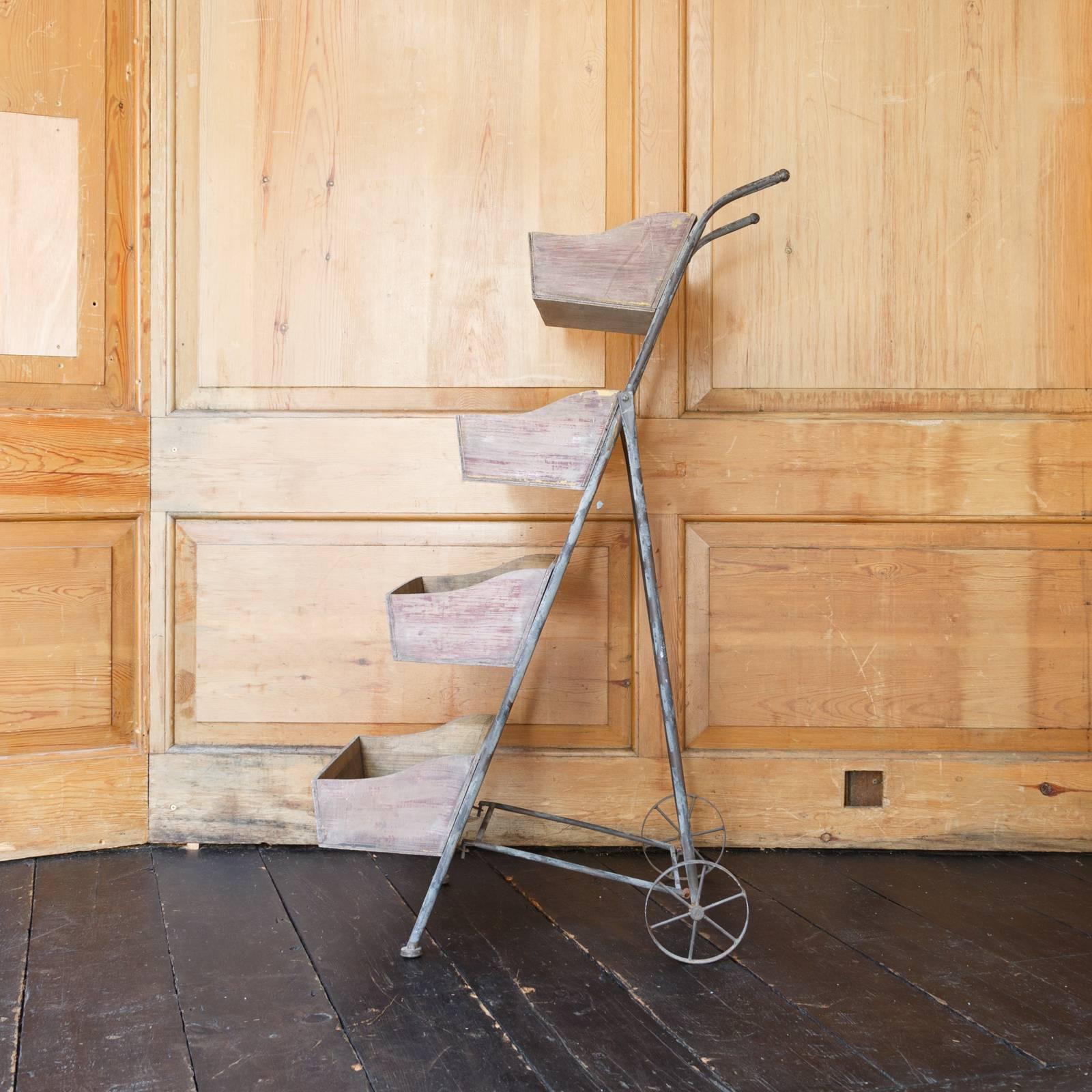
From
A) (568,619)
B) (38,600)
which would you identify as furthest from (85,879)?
(568,619)

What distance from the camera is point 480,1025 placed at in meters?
1.49

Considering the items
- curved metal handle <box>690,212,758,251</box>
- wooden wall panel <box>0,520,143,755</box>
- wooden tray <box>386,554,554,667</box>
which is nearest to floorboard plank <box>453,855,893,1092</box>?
wooden tray <box>386,554,554,667</box>

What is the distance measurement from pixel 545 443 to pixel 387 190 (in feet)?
3.04

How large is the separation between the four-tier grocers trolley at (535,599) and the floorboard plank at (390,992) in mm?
86

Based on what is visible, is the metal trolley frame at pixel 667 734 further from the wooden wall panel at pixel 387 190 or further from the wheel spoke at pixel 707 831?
the wooden wall panel at pixel 387 190

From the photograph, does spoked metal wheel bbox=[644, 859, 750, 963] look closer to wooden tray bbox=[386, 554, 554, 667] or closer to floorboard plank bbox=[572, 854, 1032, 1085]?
floorboard plank bbox=[572, 854, 1032, 1085]

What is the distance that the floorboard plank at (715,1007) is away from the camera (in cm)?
137

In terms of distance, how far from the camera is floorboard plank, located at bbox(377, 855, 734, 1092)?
53.8 inches

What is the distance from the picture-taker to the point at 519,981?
5.40 feet

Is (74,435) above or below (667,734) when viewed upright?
above

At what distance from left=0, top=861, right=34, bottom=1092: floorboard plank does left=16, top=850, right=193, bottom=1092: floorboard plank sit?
0.04 ft

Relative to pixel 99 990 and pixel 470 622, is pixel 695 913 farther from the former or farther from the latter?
pixel 99 990

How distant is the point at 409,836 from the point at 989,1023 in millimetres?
985

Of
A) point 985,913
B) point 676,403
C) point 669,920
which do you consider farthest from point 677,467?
point 985,913
